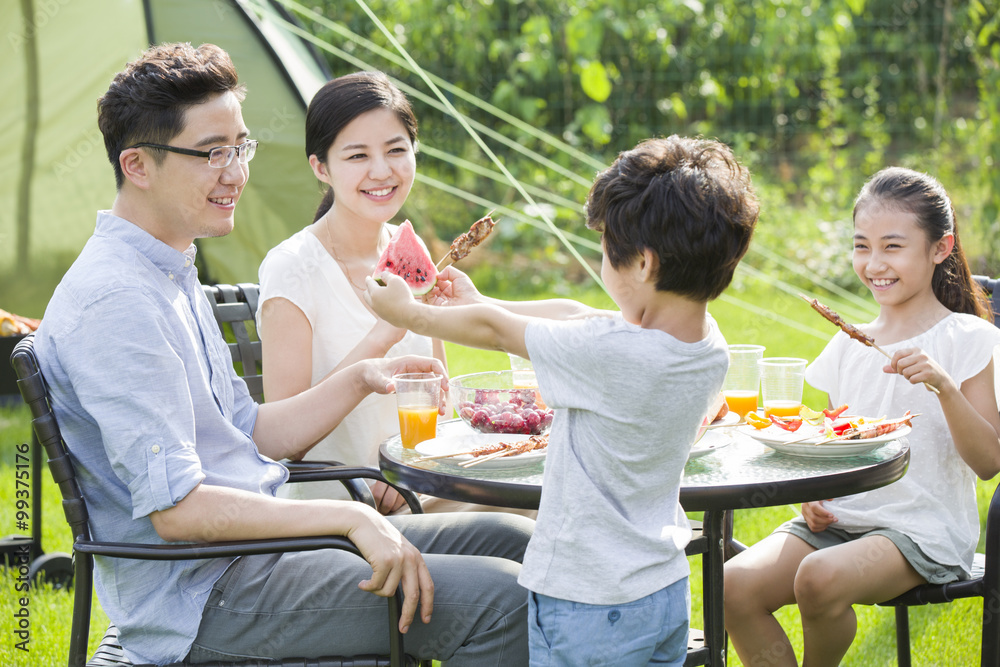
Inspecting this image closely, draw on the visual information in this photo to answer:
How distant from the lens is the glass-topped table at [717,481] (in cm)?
202

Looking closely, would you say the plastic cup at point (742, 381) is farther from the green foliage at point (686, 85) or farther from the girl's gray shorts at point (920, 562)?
the green foliage at point (686, 85)

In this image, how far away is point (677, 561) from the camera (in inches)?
76.0

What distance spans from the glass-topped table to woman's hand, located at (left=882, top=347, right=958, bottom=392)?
171 millimetres

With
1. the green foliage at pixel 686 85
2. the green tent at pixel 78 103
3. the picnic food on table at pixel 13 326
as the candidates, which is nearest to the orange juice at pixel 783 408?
the picnic food on table at pixel 13 326

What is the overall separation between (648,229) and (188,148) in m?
1.07

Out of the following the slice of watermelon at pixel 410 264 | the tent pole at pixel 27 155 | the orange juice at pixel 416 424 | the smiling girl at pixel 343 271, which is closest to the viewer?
the orange juice at pixel 416 424

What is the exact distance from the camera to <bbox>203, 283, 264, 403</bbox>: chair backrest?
3.24 m

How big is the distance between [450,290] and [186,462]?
910 millimetres

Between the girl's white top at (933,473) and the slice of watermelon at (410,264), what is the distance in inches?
50.2

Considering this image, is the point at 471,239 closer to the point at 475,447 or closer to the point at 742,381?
the point at 475,447

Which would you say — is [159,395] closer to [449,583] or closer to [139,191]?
[139,191]

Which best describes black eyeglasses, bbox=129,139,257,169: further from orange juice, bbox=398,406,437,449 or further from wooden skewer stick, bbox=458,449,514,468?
wooden skewer stick, bbox=458,449,514,468

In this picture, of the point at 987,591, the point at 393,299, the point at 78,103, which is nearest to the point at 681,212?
the point at 393,299

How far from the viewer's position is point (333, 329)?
3021mm
